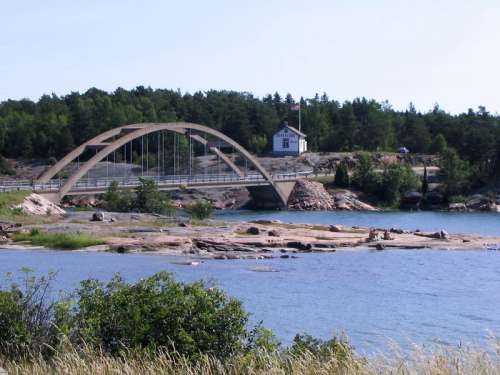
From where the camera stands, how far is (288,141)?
12725 cm

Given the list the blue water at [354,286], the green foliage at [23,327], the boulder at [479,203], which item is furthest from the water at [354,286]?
the boulder at [479,203]

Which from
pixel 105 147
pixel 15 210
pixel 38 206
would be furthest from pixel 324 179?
pixel 15 210

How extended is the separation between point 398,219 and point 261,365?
74.9 meters

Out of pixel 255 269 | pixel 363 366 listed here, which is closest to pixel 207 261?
pixel 255 269

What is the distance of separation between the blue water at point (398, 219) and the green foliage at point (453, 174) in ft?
20.5

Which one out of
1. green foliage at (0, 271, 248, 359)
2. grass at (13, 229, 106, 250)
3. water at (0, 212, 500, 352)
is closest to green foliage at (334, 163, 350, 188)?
water at (0, 212, 500, 352)

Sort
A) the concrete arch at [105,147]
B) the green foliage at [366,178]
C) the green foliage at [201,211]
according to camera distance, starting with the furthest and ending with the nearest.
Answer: the green foliage at [366,178], the concrete arch at [105,147], the green foliage at [201,211]

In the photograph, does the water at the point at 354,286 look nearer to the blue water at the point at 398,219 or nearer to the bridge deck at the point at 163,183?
the blue water at the point at 398,219

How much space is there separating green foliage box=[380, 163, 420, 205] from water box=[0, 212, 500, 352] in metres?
49.5

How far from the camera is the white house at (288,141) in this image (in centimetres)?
12638

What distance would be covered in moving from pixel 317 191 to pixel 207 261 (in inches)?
2224

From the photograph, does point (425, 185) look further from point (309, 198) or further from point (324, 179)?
point (309, 198)

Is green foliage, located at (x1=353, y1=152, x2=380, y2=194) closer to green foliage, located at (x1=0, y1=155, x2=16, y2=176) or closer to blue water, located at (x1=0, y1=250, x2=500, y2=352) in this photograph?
green foliage, located at (x1=0, y1=155, x2=16, y2=176)

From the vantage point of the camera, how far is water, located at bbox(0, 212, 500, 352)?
30.8 meters
